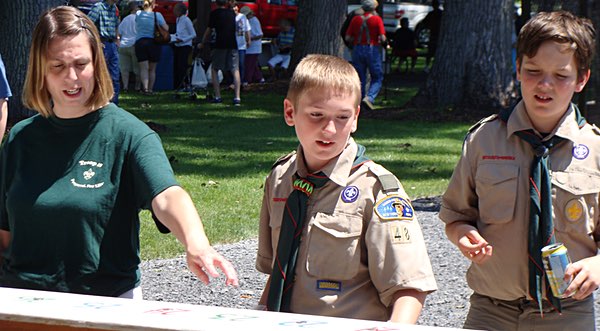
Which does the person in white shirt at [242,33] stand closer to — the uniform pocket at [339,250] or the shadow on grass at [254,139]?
the shadow on grass at [254,139]

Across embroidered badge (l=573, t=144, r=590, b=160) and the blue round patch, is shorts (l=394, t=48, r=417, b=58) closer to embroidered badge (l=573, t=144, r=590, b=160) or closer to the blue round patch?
embroidered badge (l=573, t=144, r=590, b=160)

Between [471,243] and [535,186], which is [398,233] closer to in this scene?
[471,243]

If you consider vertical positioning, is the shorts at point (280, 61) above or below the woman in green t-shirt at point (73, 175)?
below

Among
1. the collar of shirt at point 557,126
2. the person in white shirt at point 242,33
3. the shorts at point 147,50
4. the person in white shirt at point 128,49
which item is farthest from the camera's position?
the person in white shirt at point 128,49

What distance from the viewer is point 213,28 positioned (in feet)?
60.1

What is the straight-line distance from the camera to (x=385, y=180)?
3133mm

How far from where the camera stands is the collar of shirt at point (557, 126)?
140 inches

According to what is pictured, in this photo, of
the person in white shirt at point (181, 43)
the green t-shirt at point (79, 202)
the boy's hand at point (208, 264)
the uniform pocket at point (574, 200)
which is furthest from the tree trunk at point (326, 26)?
the boy's hand at point (208, 264)

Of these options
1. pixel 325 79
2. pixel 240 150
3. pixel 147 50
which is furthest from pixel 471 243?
pixel 147 50

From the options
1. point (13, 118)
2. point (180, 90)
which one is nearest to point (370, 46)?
point (180, 90)

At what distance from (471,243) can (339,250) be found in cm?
61

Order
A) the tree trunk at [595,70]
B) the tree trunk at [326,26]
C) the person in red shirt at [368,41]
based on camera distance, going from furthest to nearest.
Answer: the tree trunk at [326,26] → the person in red shirt at [368,41] → the tree trunk at [595,70]

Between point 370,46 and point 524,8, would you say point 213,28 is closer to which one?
point 370,46

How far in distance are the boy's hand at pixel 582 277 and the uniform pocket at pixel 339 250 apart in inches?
28.3
